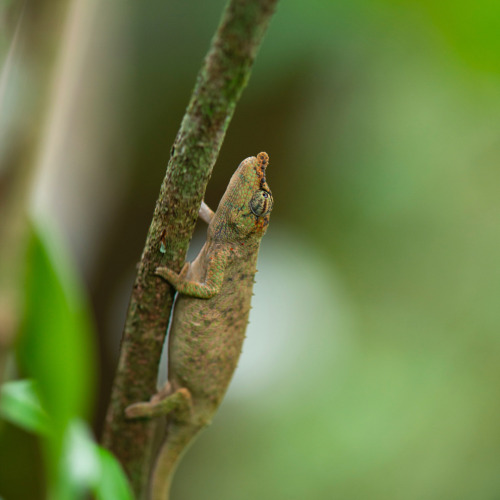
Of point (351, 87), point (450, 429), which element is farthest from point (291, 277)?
point (450, 429)

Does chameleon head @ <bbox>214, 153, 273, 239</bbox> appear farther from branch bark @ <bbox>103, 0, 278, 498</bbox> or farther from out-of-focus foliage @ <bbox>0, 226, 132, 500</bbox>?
out-of-focus foliage @ <bbox>0, 226, 132, 500</bbox>

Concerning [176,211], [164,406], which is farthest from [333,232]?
[176,211]

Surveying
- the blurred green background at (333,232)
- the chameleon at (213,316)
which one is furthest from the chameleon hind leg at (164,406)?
the blurred green background at (333,232)

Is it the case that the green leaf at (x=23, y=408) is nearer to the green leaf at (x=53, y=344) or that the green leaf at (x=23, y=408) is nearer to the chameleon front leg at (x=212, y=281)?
the green leaf at (x=53, y=344)

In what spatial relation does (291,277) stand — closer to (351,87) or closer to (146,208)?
(146,208)

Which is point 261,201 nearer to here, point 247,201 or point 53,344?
point 247,201

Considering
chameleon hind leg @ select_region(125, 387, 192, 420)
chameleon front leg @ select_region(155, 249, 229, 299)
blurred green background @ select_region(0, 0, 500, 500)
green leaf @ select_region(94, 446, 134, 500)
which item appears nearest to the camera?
green leaf @ select_region(94, 446, 134, 500)

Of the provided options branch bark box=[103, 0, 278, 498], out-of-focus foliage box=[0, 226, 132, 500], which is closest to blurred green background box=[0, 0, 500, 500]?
branch bark box=[103, 0, 278, 498]
